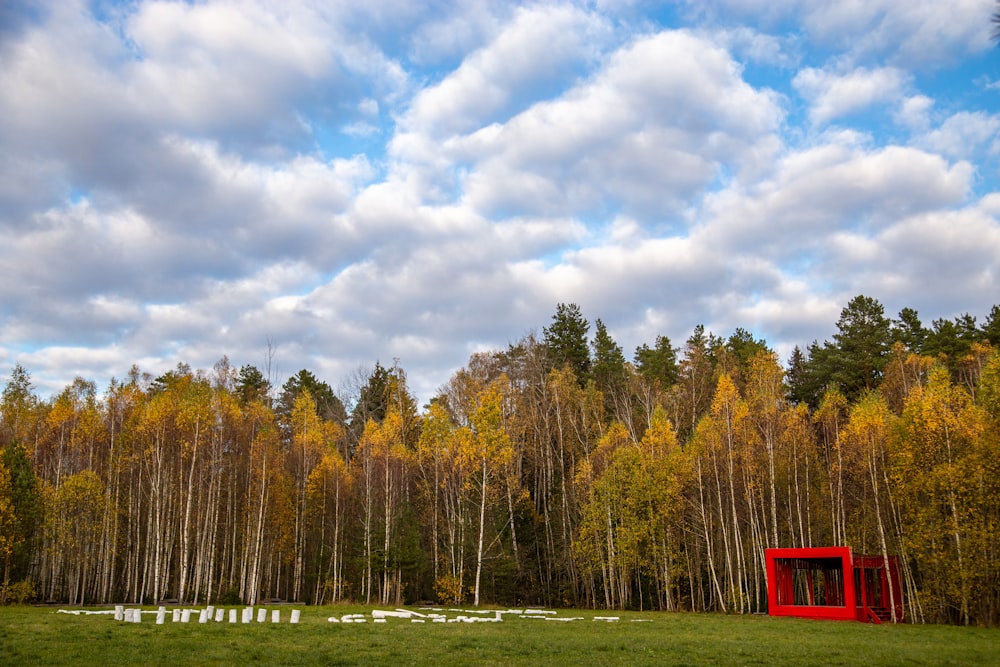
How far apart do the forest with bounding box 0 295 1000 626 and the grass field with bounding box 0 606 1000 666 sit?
11.3 meters

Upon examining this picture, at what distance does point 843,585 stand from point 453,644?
23.9 meters

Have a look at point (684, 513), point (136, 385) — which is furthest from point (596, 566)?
point (136, 385)

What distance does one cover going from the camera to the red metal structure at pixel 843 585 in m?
29.5

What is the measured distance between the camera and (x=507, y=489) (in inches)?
1772

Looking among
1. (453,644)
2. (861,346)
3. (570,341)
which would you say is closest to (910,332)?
(861,346)

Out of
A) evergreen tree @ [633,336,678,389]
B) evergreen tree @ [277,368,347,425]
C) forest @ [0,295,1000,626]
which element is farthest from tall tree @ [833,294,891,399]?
evergreen tree @ [277,368,347,425]

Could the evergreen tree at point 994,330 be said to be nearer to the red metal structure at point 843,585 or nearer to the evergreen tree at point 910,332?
the evergreen tree at point 910,332

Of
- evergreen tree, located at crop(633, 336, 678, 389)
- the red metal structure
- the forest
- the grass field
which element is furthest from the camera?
evergreen tree, located at crop(633, 336, 678, 389)

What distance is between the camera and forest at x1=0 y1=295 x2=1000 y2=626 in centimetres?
3275

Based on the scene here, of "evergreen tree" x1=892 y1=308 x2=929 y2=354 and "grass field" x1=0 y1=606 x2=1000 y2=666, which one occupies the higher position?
"evergreen tree" x1=892 y1=308 x2=929 y2=354

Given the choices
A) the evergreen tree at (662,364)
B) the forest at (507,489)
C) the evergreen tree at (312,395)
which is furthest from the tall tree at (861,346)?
the evergreen tree at (312,395)

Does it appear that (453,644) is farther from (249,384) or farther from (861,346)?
(249,384)

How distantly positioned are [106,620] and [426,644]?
10786mm

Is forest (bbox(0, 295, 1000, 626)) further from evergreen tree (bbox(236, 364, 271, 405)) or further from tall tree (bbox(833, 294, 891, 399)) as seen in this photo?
evergreen tree (bbox(236, 364, 271, 405))
